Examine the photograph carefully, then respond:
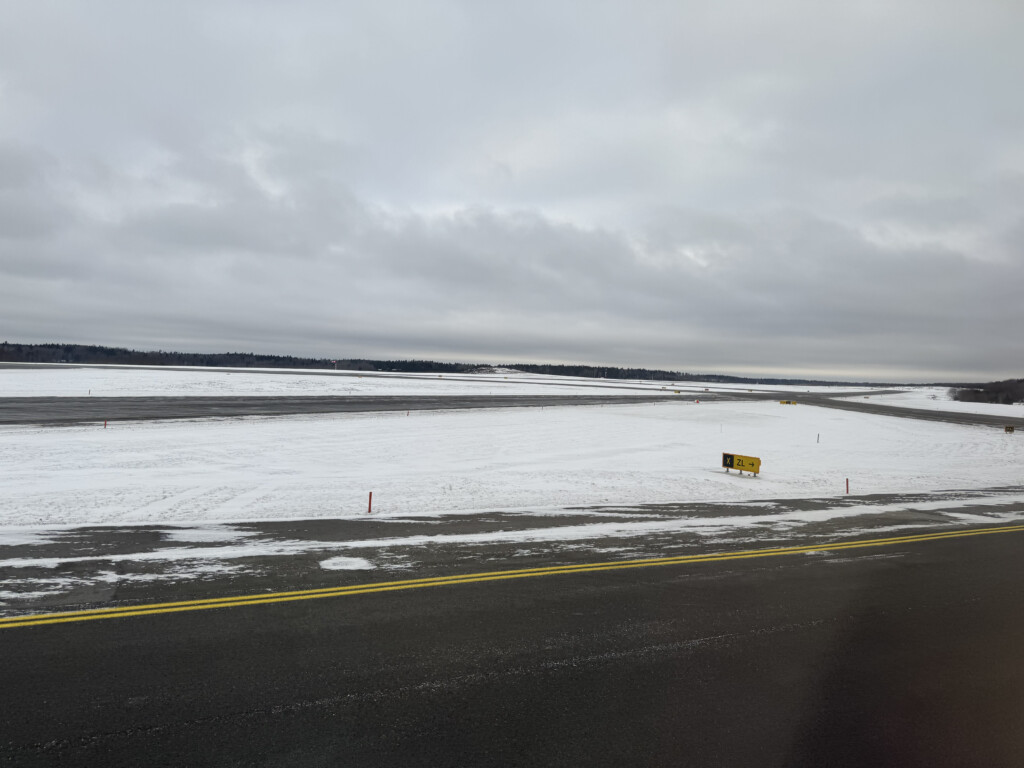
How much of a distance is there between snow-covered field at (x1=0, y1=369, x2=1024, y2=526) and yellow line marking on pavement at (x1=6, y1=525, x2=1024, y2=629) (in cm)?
499

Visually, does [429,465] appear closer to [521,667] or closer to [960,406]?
[521,667]

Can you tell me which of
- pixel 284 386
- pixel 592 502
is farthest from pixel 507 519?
pixel 284 386

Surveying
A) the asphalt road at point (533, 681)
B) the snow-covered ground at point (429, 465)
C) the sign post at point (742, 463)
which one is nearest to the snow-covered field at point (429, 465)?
the snow-covered ground at point (429, 465)

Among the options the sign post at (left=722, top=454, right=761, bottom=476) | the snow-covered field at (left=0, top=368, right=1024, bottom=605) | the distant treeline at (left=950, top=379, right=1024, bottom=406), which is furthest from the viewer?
the distant treeline at (left=950, top=379, right=1024, bottom=406)

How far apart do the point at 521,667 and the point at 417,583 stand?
108 inches

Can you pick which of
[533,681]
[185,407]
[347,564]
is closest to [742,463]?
[347,564]

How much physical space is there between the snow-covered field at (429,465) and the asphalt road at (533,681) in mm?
6378

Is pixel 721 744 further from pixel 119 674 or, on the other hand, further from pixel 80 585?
pixel 80 585

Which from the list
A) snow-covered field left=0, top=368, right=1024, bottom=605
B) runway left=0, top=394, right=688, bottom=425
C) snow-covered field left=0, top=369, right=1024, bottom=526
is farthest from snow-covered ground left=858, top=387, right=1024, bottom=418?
runway left=0, top=394, right=688, bottom=425

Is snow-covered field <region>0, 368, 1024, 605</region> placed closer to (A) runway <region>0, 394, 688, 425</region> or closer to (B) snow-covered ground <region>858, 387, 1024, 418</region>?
(A) runway <region>0, 394, 688, 425</region>

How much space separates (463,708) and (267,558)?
533 centimetres

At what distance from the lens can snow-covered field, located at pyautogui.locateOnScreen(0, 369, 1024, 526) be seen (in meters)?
13.6

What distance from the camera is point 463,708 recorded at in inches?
185

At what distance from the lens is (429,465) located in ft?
66.1
